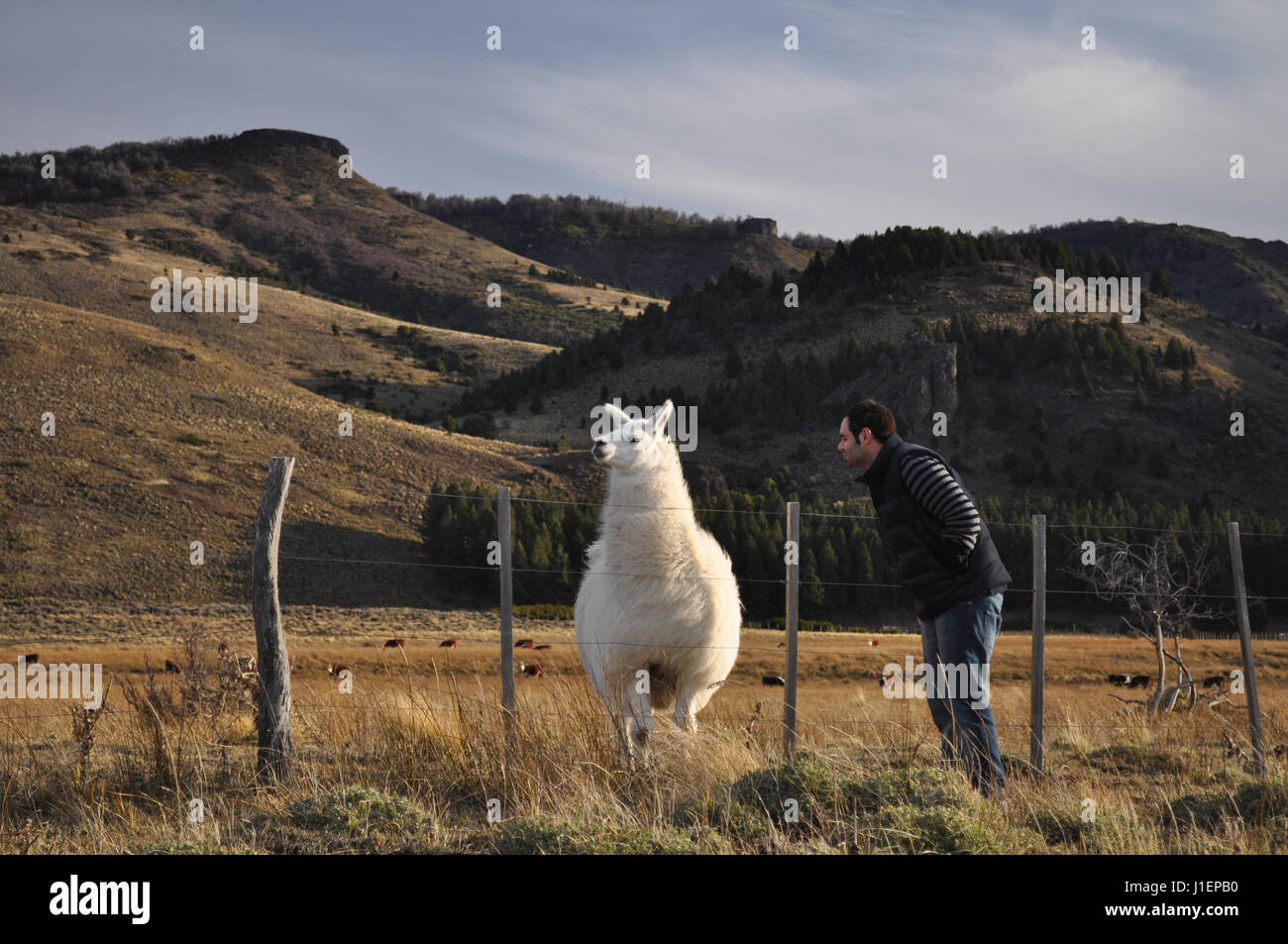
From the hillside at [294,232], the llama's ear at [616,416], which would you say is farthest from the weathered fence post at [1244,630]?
the hillside at [294,232]

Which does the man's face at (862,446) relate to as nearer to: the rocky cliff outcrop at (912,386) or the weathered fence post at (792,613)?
the weathered fence post at (792,613)

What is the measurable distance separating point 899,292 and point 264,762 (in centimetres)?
8929

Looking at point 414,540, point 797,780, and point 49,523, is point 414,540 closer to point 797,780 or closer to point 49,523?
point 49,523

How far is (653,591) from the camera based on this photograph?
299 inches

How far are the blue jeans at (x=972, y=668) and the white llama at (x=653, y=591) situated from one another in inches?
76.6

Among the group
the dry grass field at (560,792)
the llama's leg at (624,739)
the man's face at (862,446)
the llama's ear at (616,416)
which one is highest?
the llama's ear at (616,416)

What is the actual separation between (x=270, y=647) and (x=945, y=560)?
4429mm

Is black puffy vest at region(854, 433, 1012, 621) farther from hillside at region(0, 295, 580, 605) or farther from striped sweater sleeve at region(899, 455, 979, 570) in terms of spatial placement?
hillside at region(0, 295, 580, 605)

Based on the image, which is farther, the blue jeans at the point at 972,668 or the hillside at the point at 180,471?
the hillside at the point at 180,471

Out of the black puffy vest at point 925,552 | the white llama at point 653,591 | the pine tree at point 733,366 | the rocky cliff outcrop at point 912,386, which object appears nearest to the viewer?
the black puffy vest at point 925,552

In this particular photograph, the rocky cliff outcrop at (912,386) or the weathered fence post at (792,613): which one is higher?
the rocky cliff outcrop at (912,386)

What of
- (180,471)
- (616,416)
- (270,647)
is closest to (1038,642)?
(616,416)

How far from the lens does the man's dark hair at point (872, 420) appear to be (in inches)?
237
